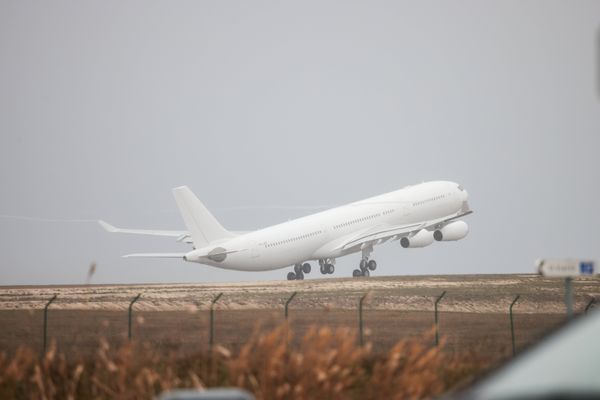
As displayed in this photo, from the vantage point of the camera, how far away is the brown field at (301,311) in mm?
41500

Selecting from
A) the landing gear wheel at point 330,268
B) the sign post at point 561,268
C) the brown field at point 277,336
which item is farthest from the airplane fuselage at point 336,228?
the sign post at point 561,268

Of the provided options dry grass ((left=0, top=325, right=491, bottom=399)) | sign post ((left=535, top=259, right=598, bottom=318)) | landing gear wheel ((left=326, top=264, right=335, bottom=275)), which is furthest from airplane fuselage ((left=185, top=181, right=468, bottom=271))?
sign post ((left=535, top=259, right=598, bottom=318))

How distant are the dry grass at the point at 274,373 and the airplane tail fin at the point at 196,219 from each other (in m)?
50.6

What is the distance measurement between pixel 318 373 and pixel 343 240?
7142 cm

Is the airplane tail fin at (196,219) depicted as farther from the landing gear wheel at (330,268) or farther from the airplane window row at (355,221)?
the landing gear wheel at (330,268)

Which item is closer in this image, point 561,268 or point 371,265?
point 561,268

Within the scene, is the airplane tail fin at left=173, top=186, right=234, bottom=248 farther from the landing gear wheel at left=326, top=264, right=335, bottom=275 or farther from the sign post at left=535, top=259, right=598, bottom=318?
the sign post at left=535, top=259, right=598, bottom=318

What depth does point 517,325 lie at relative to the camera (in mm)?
48812

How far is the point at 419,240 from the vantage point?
9175 centimetres

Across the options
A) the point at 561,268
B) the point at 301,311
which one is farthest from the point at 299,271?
the point at 561,268

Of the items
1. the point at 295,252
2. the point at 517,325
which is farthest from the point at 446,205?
the point at 517,325

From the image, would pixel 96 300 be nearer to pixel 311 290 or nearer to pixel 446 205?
pixel 311 290

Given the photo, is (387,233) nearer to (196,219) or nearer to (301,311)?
(196,219)

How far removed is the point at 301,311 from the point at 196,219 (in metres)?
22.7
